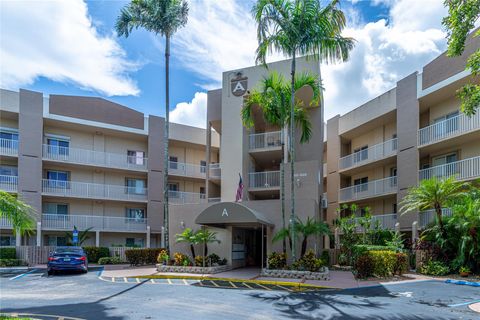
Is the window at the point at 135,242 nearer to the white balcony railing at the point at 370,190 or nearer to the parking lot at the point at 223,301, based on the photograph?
the parking lot at the point at 223,301

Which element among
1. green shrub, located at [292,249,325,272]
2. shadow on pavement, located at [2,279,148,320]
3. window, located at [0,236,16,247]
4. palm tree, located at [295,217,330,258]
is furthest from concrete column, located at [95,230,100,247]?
shadow on pavement, located at [2,279,148,320]

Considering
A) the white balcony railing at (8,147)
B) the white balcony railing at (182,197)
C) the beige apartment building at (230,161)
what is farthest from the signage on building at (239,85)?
the white balcony railing at (8,147)

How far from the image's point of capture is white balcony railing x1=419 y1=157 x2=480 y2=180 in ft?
68.4

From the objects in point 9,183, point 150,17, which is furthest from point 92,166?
point 150,17

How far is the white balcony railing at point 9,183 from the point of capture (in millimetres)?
27783

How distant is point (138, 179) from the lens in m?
34.8

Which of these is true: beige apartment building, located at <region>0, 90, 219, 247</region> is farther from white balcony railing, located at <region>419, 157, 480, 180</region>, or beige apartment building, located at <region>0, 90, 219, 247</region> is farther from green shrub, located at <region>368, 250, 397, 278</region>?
white balcony railing, located at <region>419, 157, 480, 180</region>

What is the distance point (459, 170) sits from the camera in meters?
22.0

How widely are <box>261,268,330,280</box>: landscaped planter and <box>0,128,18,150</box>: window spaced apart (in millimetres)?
22069

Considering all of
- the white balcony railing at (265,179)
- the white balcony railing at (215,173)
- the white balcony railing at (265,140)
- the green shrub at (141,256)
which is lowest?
the green shrub at (141,256)

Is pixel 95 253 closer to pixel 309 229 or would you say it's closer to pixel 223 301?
pixel 309 229

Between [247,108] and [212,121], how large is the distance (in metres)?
7.95

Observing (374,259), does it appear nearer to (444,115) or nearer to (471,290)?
(471,290)

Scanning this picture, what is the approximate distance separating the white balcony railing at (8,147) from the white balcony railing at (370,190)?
1014 inches
